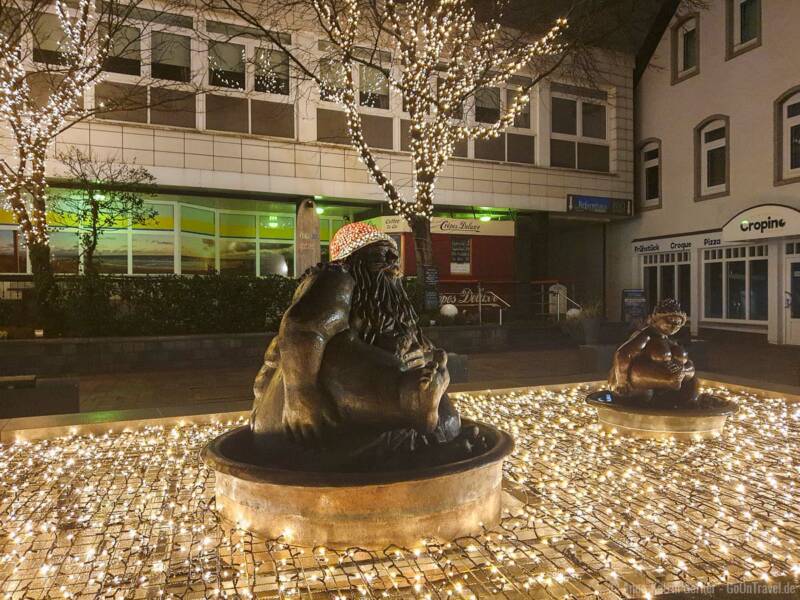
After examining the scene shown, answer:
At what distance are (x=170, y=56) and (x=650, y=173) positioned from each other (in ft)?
50.2

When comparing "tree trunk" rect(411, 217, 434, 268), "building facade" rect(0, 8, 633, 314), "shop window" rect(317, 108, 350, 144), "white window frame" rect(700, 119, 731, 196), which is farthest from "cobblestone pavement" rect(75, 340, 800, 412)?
"shop window" rect(317, 108, 350, 144)

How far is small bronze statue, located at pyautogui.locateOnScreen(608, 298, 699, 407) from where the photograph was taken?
4.66 m

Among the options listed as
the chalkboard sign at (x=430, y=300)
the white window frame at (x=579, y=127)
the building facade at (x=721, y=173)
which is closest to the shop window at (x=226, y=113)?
the chalkboard sign at (x=430, y=300)

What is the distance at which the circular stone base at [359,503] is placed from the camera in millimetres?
2520

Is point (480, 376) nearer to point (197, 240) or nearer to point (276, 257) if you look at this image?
point (276, 257)

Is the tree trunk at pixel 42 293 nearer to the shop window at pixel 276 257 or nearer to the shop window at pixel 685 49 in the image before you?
the shop window at pixel 276 257

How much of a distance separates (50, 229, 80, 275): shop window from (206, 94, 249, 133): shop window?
4500 millimetres

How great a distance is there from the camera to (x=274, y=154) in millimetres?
15383

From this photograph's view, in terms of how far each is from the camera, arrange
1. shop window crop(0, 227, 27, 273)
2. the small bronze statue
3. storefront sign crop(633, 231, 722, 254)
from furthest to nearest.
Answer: storefront sign crop(633, 231, 722, 254), shop window crop(0, 227, 27, 273), the small bronze statue

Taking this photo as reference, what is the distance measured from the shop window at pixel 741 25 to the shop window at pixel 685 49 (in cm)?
122

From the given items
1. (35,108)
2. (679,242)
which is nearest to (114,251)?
(35,108)

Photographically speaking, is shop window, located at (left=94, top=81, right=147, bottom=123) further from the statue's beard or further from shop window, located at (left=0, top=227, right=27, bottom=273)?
the statue's beard

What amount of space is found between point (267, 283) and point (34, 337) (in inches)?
166

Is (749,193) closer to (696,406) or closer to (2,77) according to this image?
(696,406)
